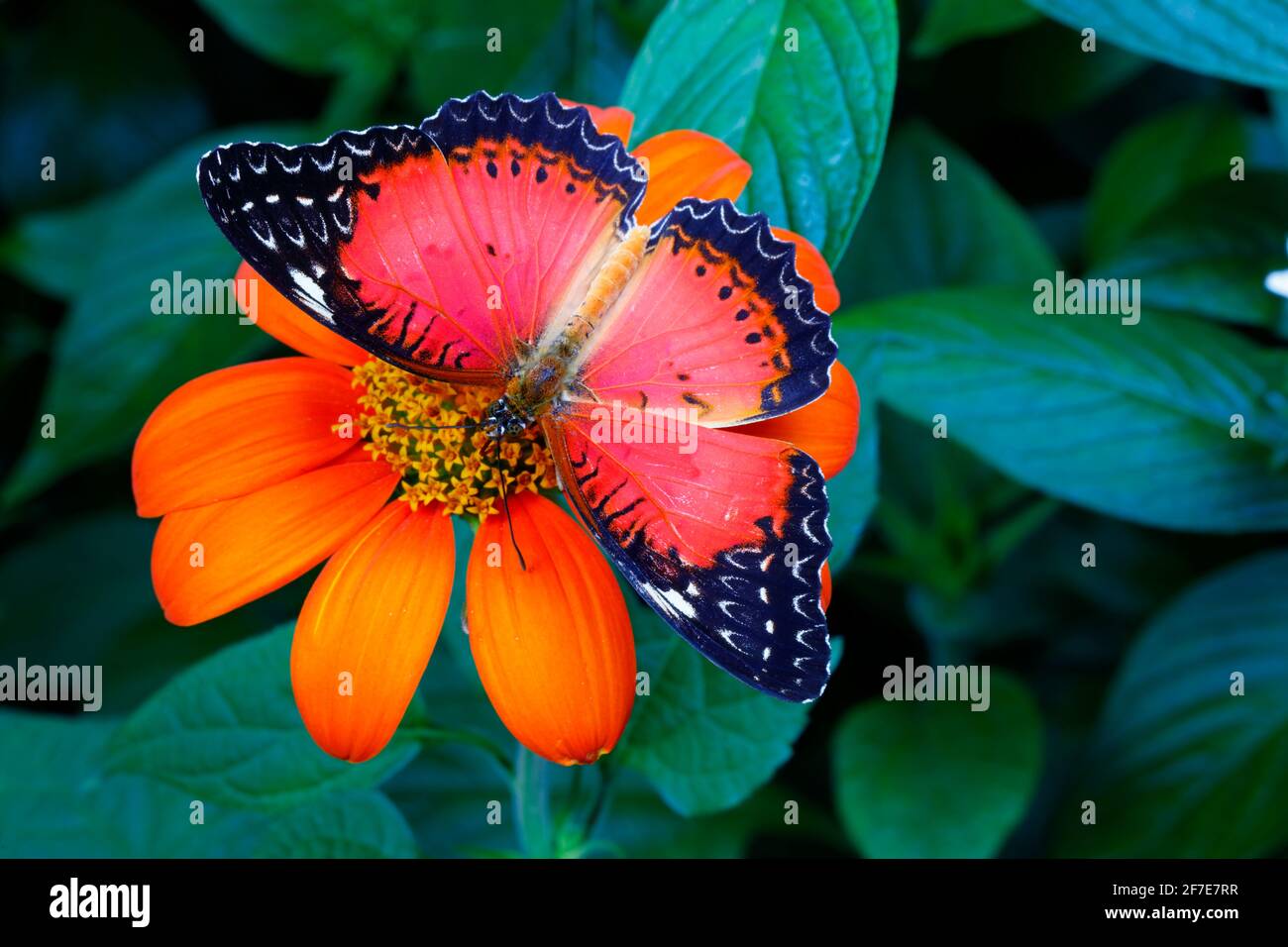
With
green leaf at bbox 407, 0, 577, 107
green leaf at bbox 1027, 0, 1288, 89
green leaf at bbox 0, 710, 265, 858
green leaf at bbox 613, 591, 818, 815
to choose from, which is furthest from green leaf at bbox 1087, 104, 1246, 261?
green leaf at bbox 0, 710, 265, 858

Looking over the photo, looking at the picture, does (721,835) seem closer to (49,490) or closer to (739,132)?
(739,132)

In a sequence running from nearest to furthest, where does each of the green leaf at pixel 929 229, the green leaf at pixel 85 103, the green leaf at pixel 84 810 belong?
the green leaf at pixel 84 810 < the green leaf at pixel 929 229 < the green leaf at pixel 85 103

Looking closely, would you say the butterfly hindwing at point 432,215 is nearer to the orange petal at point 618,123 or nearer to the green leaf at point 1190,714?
the orange petal at point 618,123

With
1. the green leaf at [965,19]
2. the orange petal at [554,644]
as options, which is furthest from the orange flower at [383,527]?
the green leaf at [965,19]

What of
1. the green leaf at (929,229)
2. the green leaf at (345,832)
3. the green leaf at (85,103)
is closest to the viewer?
the green leaf at (345,832)

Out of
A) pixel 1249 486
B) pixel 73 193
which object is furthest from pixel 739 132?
pixel 73 193

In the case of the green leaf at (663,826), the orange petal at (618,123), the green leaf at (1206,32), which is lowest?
the green leaf at (663,826)

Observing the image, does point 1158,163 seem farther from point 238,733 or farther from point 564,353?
point 238,733
